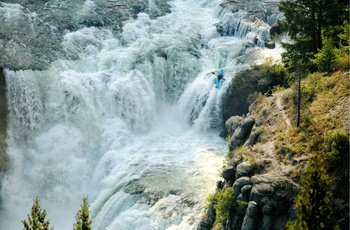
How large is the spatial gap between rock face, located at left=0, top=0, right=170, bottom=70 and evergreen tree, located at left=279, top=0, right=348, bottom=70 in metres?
18.7

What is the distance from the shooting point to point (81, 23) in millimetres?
38656

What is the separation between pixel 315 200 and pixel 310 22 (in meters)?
14.0

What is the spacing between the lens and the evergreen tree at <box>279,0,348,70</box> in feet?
72.7

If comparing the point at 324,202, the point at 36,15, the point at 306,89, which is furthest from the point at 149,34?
the point at 324,202

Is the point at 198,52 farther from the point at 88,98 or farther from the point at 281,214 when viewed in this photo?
the point at 281,214

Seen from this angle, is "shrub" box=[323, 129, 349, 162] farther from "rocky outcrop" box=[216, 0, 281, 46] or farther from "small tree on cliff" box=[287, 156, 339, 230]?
"rocky outcrop" box=[216, 0, 281, 46]

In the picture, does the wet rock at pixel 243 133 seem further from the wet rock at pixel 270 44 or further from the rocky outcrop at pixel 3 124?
the wet rock at pixel 270 44

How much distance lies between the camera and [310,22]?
73.9 ft

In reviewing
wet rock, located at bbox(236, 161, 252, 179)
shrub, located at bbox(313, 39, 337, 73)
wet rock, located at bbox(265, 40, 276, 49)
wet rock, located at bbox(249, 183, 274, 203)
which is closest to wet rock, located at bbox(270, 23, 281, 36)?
wet rock, located at bbox(265, 40, 276, 49)

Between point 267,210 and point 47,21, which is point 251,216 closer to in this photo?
point 267,210

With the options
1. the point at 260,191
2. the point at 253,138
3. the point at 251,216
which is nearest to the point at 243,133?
the point at 253,138

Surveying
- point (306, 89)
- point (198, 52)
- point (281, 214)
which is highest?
point (306, 89)

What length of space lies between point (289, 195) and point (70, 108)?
797 inches

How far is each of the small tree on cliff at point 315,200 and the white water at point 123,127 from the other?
949cm
